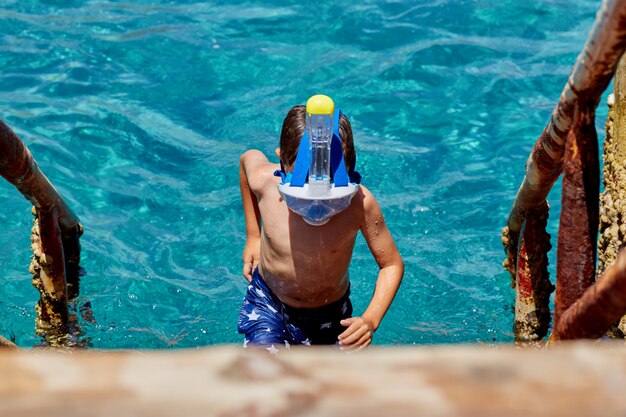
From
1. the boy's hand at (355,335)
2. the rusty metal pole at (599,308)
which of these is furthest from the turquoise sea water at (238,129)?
the rusty metal pole at (599,308)

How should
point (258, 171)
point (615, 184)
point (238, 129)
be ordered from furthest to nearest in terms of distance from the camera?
point (238, 129) < point (258, 171) < point (615, 184)

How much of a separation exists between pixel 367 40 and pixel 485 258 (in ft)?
10.5

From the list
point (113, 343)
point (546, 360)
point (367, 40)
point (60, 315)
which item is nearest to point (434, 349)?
point (546, 360)

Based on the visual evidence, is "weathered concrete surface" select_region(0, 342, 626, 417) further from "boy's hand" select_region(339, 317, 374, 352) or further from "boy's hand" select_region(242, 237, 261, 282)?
"boy's hand" select_region(242, 237, 261, 282)

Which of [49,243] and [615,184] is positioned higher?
[615,184]

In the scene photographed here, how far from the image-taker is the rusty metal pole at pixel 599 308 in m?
2.18

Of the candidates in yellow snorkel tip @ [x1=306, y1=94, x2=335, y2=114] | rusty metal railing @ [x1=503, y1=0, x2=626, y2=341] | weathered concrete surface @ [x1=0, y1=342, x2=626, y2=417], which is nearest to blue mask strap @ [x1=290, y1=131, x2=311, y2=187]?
yellow snorkel tip @ [x1=306, y1=94, x2=335, y2=114]

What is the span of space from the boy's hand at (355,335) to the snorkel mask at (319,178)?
471mm

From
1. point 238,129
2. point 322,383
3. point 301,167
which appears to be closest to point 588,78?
point 322,383

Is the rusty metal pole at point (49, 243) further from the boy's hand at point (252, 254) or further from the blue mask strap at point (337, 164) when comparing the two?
the blue mask strap at point (337, 164)

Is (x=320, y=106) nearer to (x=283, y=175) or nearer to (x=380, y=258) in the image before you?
(x=283, y=175)

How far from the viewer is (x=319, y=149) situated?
3592 millimetres

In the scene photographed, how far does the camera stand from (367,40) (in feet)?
28.4

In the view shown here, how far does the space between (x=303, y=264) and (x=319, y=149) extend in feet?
2.19
